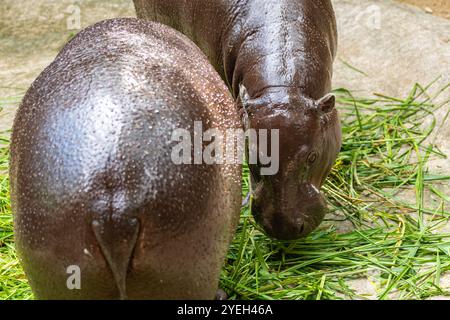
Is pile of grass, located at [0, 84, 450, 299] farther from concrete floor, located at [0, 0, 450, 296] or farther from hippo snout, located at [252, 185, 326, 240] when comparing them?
concrete floor, located at [0, 0, 450, 296]

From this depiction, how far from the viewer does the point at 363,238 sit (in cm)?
431

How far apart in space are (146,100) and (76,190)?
0.43m

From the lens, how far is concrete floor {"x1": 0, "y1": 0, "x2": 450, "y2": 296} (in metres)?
6.00

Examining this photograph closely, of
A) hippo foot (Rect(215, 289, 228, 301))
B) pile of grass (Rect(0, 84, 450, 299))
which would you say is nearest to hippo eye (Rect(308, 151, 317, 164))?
pile of grass (Rect(0, 84, 450, 299))

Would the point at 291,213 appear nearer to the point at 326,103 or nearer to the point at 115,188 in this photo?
the point at 326,103

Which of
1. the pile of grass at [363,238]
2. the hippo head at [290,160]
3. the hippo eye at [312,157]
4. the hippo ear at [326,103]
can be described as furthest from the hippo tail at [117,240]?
the hippo ear at [326,103]

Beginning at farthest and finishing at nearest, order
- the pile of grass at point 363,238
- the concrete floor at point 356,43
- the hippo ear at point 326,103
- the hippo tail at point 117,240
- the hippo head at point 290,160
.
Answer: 1. the concrete floor at point 356,43
2. the hippo ear at point 326,103
3. the hippo head at point 290,160
4. the pile of grass at point 363,238
5. the hippo tail at point 117,240

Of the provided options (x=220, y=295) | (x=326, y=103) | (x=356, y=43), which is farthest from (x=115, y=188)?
(x=356, y=43)

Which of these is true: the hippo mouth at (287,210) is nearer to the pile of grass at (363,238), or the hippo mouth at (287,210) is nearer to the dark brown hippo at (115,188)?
the pile of grass at (363,238)

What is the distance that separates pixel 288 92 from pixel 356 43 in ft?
8.99

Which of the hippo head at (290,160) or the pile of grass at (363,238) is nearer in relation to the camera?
the pile of grass at (363,238)

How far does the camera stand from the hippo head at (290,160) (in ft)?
13.1

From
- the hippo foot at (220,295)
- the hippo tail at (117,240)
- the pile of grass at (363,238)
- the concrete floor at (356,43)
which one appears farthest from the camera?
the concrete floor at (356,43)

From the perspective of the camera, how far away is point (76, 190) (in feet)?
8.98
